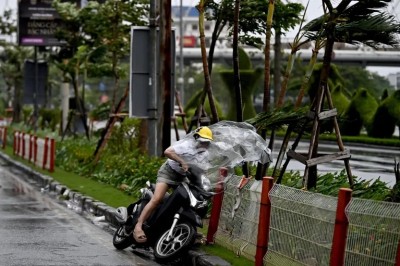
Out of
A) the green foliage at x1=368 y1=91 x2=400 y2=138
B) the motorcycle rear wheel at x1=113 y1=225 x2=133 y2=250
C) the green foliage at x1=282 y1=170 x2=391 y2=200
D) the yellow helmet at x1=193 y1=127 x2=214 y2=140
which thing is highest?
the yellow helmet at x1=193 y1=127 x2=214 y2=140

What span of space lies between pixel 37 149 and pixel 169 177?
52.7ft

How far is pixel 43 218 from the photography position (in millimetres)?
A: 15414

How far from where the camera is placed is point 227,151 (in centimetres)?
1113

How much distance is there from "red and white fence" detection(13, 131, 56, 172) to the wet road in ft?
18.0

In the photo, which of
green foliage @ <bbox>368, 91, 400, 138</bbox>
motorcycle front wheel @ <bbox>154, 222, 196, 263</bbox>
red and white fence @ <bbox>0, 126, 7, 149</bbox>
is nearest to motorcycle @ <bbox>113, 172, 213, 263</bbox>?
motorcycle front wheel @ <bbox>154, 222, 196, 263</bbox>

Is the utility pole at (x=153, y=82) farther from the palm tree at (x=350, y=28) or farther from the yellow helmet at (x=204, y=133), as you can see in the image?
the yellow helmet at (x=204, y=133)

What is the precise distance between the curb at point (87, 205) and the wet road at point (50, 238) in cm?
32

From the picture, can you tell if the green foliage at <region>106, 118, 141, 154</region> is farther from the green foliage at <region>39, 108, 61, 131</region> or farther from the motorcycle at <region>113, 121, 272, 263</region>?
the green foliage at <region>39, 108, 61, 131</region>

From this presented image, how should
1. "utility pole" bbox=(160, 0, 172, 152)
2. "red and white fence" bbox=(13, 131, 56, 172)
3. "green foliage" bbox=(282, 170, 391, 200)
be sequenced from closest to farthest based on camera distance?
"green foliage" bbox=(282, 170, 391, 200)
"utility pole" bbox=(160, 0, 172, 152)
"red and white fence" bbox=(13, 131, 56, 172)

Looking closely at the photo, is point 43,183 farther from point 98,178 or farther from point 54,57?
point 54,57

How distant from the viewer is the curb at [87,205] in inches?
415

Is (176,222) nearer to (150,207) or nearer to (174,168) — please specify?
(150,207)

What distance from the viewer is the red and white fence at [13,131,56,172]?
24328mm

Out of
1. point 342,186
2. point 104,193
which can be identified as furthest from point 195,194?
point 104,193
